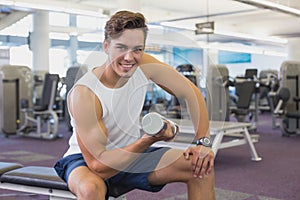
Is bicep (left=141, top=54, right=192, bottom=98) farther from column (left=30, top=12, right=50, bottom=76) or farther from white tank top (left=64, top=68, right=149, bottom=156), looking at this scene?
column (left=30, top=12, right=50, bottom=76)

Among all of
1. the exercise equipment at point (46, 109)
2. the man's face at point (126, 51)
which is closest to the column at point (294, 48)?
the exercise equipment at point (46, 109)

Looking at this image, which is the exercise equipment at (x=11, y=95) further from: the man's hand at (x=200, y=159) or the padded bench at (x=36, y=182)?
the man's hand at (x=200, y=159)

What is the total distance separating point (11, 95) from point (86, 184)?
5814mm

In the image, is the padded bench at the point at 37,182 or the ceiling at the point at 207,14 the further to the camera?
the ceiling at the point at 207,14

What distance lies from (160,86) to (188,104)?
163 mm

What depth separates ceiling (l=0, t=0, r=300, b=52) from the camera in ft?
29.7

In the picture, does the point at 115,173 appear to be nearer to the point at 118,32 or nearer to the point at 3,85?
the point at 118,32

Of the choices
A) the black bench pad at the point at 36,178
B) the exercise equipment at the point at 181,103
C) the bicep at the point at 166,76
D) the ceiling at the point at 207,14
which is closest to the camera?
the bicep at the point at 166,76

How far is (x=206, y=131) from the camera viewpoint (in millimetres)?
1721

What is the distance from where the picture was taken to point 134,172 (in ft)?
5.63

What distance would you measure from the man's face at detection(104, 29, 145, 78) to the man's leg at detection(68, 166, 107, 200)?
41 cm

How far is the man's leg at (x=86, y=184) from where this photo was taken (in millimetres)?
1511

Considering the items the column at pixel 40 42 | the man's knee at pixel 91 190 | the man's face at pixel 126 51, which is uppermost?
the column at pixel 40 42

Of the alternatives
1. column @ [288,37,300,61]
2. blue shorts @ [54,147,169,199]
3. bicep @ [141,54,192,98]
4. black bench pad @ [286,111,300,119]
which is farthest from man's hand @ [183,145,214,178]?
column @ [288,37,300,61]
